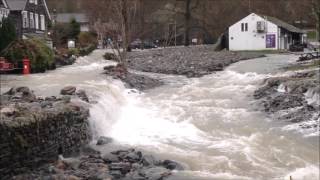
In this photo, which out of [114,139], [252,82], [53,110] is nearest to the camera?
[53,110]

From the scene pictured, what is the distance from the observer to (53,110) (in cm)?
1725

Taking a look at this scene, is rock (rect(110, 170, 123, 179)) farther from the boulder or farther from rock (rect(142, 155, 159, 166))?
the boulder

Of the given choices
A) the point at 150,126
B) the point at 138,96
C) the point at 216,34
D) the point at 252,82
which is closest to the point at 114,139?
the point at 150,126

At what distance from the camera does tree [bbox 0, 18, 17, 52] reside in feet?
123

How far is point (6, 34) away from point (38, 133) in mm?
24102

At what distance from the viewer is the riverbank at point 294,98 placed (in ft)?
79.4

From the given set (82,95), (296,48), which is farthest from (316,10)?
(82,95)

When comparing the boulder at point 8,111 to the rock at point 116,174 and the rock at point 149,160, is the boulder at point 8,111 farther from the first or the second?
the rock at point 149,160

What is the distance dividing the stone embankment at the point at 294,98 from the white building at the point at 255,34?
112 ft

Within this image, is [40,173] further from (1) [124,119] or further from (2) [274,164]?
(1) [124,119]

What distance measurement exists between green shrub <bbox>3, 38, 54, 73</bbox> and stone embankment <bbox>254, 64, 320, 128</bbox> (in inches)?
527

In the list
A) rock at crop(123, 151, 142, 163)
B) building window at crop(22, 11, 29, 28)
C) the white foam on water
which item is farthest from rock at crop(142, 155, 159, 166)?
building window at crop(22, 11, 29, 28)

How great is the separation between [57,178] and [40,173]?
2.14 ft

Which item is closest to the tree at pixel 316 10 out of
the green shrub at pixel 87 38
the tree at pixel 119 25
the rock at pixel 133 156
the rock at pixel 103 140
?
the tree at pixel 119 25
